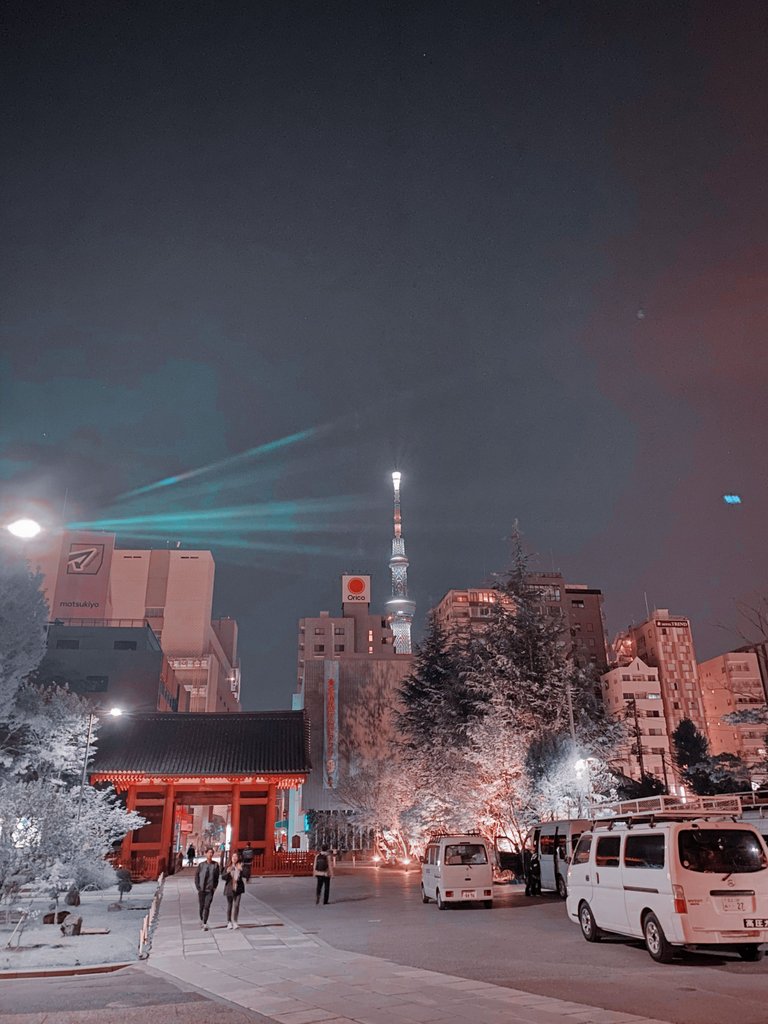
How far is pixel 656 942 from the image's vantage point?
10.4m

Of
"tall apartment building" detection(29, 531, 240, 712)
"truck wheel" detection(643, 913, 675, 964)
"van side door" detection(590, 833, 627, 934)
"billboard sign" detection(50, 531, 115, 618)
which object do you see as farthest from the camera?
"tall apartment building" detection(29, 531, 240, 712)

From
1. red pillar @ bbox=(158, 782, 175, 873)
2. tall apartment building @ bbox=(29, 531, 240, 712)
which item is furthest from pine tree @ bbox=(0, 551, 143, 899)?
tall apartment building @ bbox=(29, 531, 240, 712)

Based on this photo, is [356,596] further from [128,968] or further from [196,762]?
[128,968]

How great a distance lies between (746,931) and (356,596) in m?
116

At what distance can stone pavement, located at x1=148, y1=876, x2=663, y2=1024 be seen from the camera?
288 inches

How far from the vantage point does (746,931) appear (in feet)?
32.4

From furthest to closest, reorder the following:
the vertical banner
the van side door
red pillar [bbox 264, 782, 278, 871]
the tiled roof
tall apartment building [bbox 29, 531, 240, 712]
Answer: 1. tall apartment building [bbox 29, 531, 240, 712]
2. the vertical banner
3. the tiled roof
4. red pillar [bbox 264, 782, 278, 871]
5. the van side door

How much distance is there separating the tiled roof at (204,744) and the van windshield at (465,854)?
55.4 feet

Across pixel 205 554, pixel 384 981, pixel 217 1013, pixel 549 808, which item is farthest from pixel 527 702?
pixel 205 554

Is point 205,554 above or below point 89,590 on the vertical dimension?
above

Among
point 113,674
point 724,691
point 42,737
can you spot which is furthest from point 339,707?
point 724,691

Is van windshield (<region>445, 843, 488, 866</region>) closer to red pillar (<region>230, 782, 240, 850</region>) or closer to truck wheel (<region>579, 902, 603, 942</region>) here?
truck wheel (<region>579, 902, 603, 942</region>)

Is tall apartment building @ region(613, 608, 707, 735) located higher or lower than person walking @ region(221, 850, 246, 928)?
higher

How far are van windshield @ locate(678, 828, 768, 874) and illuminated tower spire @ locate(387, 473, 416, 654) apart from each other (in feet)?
326
